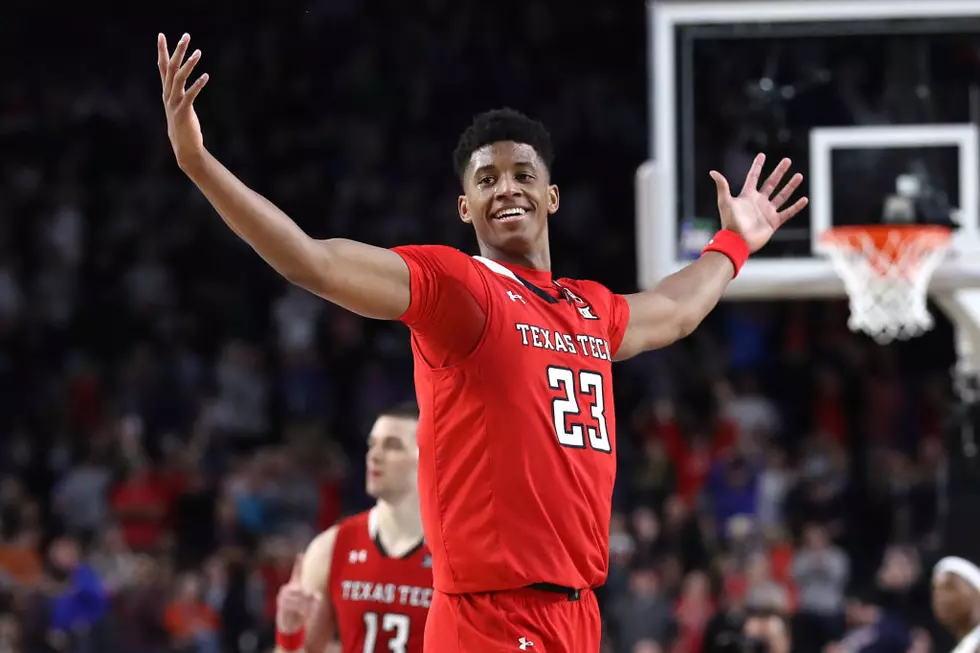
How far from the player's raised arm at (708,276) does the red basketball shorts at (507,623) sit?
0.87m

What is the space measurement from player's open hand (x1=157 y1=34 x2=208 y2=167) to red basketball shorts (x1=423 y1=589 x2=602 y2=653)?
134cm

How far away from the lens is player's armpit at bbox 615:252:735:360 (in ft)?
14.5

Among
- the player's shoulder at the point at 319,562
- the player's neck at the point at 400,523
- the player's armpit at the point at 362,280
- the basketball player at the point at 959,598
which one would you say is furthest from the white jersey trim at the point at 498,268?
the basketball player at the point at 959,598

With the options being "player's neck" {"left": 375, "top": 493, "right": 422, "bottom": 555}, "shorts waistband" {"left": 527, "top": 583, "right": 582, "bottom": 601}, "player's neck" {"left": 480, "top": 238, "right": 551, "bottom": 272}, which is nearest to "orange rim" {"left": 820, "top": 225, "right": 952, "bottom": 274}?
"player's neck" {"left": 375, "top": 493, "right": 422, "bottom": 555}

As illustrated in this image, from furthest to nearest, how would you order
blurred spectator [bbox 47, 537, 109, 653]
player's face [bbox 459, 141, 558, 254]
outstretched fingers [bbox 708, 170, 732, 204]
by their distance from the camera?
blurred spectator [bbox 47, 537, 109, 653] → outstretched fingers [bbox 708, 170, 732, 204] → player's face [bbox 459, 141, 558, 254]

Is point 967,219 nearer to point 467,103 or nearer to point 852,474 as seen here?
point 852,474

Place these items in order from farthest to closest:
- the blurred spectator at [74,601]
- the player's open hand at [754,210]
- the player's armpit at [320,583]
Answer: the blurred spectator at [74,601]
the player's armpit at [320,583]
the player's open hand at [754,210]

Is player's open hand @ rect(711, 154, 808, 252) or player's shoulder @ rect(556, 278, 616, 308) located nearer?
player's shoulder @ rect(556, 278, 616, 308)

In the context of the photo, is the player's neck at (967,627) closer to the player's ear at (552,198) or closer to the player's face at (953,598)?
the player's face at (953,598)

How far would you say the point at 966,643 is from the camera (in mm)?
7375

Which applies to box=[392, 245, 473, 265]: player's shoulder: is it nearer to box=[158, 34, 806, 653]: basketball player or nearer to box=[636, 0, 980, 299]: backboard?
box=[158, 34, 806, 653]: basketball player

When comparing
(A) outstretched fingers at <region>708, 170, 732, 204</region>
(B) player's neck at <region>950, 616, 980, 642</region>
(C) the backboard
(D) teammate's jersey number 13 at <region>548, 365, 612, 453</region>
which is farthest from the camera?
(C) the backboard

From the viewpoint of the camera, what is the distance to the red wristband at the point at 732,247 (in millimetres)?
4711

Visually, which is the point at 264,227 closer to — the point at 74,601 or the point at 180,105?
the point at 180,105
